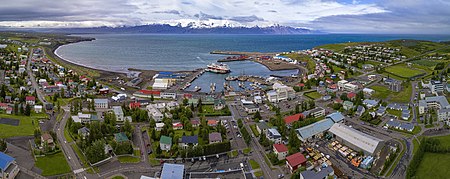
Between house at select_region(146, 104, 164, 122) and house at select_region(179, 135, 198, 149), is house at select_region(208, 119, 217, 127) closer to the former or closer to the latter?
house at select_region(179, 135, 198, 149)

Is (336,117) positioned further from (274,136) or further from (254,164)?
(254,164)

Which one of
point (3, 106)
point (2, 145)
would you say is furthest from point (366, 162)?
point (3, 106)

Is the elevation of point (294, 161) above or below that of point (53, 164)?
above

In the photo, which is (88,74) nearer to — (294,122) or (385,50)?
(294,122)

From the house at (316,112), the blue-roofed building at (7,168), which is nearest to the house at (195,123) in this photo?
the house at (316,112)

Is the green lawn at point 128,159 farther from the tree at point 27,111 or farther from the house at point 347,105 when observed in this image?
the house at point 347,105

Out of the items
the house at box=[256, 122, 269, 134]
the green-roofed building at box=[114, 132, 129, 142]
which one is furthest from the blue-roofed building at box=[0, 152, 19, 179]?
the house at box=[256, 122, 269, 134]
